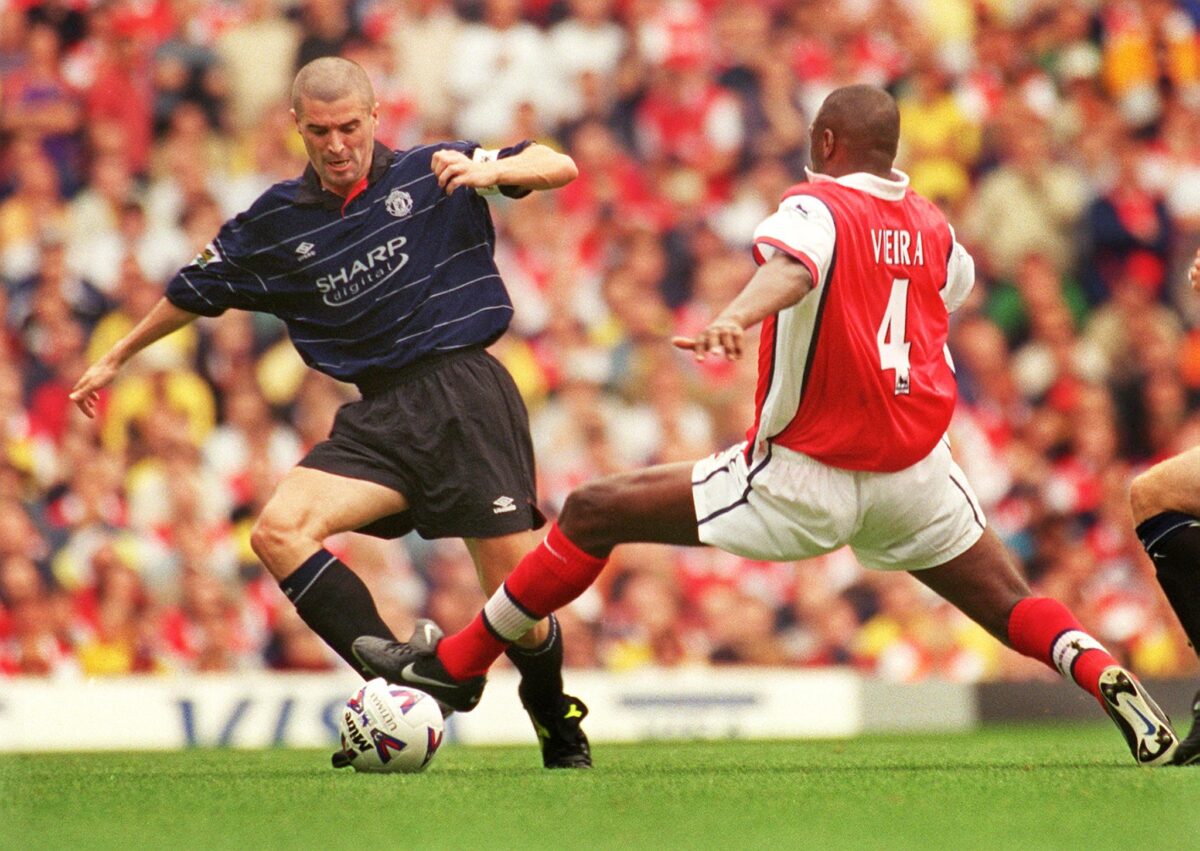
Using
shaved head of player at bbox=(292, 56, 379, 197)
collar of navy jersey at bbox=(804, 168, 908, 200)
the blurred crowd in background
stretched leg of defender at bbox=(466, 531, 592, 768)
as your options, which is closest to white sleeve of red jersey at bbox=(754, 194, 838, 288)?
collar of navy jersey at bbox=(804, 168, 908, 200)

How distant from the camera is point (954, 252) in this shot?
6.68m

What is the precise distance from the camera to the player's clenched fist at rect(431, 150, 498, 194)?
6840 mm

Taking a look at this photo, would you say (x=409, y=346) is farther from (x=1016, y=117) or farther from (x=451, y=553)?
(x=1016, y=117)

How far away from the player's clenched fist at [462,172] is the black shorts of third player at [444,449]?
2.48ft

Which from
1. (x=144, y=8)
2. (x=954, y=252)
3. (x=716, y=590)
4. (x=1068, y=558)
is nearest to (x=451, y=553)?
(x=716, y=590)

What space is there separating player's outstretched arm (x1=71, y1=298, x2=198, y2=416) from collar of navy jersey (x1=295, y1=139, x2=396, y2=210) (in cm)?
61

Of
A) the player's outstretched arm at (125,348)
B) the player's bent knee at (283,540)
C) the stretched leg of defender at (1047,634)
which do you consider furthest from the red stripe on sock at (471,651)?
the player's outstretched arm at (125,348)

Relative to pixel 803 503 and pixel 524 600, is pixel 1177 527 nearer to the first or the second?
pixel 803 503

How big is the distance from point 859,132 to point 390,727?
8.00 ft

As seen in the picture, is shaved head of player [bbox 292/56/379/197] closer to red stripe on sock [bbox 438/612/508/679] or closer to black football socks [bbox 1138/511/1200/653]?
red stripe on sock [bbox 438/612/508/679]

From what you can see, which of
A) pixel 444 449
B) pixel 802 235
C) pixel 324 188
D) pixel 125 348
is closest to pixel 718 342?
pixel 802 235

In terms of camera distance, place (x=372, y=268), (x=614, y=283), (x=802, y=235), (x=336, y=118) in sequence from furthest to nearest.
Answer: (x=614, y=283) → (x=372, y=268) → (x=336, y=118) → (x=802, y=235)

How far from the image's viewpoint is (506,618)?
22.2 feet

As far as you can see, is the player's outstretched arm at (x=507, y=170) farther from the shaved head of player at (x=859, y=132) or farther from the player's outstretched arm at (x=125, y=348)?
the player's outstretched arm at (x=125, y=348)
